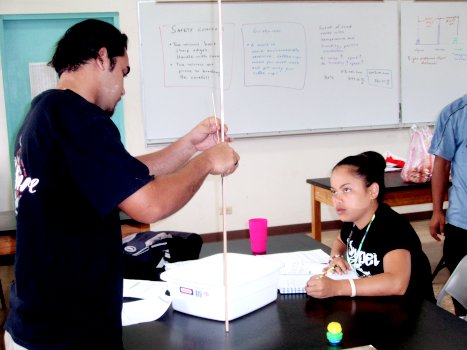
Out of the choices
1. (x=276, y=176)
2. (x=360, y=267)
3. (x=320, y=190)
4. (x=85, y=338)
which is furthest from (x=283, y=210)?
(x=85, y=338)

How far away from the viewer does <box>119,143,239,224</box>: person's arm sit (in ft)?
3.90

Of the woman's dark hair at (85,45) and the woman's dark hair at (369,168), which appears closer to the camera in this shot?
the woman's dark hair at (85,45)

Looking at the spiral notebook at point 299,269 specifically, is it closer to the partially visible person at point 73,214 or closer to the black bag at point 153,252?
the black bag at point 153,252

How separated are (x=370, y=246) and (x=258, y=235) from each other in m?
0.42

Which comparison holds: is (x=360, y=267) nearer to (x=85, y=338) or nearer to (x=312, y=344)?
(x=312, y=344)

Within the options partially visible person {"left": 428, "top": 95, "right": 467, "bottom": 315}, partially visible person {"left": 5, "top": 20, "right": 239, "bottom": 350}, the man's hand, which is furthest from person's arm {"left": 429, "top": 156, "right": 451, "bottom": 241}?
partially visible person {"left": 5, "top": 20, "right": 239, "bottom": 350}

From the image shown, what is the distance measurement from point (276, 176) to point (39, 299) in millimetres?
3733

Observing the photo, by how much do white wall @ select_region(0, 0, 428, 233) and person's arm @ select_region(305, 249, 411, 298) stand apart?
3.09 meters

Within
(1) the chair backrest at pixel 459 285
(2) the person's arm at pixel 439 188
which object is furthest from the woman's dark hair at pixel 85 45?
(2) the person's arm at pixel 439 188

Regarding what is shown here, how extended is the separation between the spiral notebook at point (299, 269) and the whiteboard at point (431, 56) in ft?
11.2

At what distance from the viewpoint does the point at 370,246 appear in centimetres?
177

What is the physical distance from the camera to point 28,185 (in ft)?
3.87

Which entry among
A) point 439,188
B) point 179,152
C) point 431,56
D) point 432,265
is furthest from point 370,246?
point 431,56

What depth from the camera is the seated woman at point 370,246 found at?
155 centimetres
